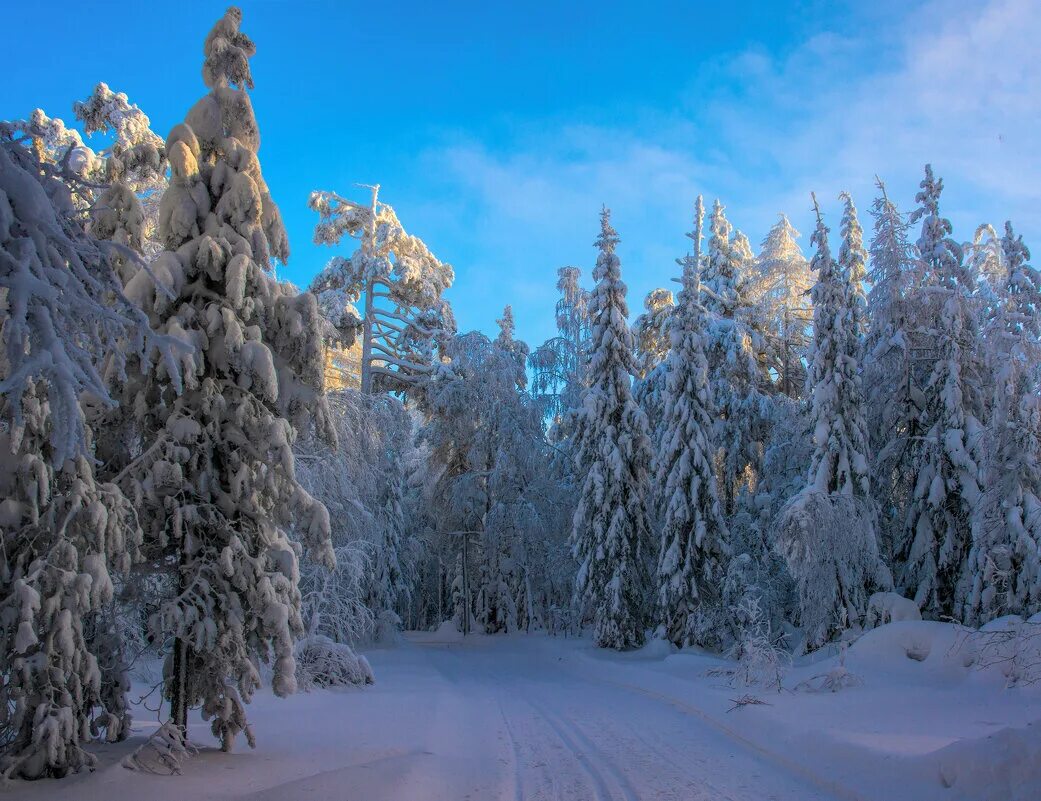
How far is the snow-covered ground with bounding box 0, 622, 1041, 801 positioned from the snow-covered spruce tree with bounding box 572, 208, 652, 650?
6220 mm

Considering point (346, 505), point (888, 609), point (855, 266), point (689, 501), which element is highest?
point (855, 266)

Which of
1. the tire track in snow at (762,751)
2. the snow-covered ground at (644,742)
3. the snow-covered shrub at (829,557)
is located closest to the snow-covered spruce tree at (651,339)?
the snow-covered shrub at (829,557)

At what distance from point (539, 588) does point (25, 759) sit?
1046 inches

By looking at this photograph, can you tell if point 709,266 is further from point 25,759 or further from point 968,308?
point 25,759

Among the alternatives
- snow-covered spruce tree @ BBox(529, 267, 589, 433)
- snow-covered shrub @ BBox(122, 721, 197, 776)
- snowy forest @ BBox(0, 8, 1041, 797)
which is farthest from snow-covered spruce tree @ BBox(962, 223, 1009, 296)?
snow-covered shrub @ BBox(122, 721, 197, 776)

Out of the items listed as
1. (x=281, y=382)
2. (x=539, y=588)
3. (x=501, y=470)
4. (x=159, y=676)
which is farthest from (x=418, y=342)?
(x=281, y=382)

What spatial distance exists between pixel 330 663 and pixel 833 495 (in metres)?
12.8

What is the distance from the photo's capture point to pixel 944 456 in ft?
64.2

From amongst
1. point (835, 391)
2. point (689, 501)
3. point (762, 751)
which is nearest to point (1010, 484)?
point (835, 391)

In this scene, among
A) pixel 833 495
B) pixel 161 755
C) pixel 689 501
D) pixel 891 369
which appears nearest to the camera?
pixel 161 755

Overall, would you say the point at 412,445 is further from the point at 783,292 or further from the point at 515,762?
the point at 515,762

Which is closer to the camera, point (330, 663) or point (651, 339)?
point (330, 663)

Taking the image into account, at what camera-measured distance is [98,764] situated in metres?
7.13

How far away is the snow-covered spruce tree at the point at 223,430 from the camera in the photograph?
8.19 meters
